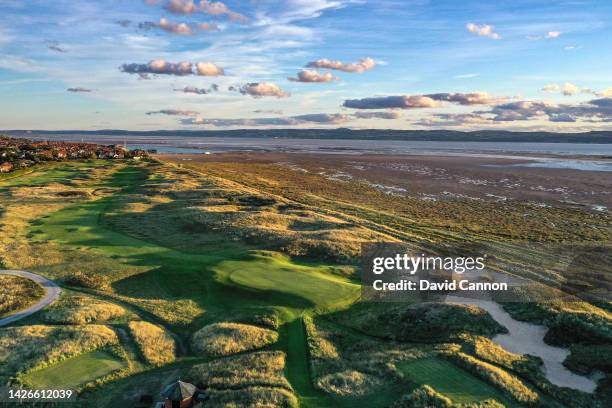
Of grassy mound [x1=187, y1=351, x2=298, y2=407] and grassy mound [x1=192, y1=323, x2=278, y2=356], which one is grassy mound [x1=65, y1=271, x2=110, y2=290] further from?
grassy mound [x1=187, y1=351, x2=298, y2=407]

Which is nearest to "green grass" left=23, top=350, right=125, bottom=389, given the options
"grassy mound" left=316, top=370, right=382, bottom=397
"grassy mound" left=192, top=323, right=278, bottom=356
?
"grassy mound" left=192, top=323, right=278, bottom=356

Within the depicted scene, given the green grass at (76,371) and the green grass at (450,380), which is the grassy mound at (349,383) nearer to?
the green grass at (450,380)

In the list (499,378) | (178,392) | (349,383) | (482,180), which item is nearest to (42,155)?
(482,180)

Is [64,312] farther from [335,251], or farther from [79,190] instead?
[79,190]

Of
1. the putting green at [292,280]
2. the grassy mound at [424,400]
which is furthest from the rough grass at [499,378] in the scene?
the putting green at [292,280]

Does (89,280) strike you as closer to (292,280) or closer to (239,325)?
(239,325)

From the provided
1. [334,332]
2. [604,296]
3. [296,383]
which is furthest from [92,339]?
[604,296]

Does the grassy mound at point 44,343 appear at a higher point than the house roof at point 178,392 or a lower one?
lower
